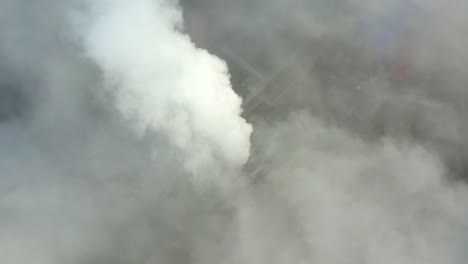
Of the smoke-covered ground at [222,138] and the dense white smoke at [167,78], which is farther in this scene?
the smoke-covered ground at [222,138]

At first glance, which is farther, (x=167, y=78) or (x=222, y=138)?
(x=222, y=138)

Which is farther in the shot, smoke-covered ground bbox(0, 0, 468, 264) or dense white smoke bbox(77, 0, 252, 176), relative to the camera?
smoke-covered ground bbox(0, 0, 468, 264)

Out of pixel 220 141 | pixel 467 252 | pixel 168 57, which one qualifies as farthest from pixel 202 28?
pixel 467 252

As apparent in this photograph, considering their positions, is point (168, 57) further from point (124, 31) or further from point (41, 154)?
point (41, 154)
